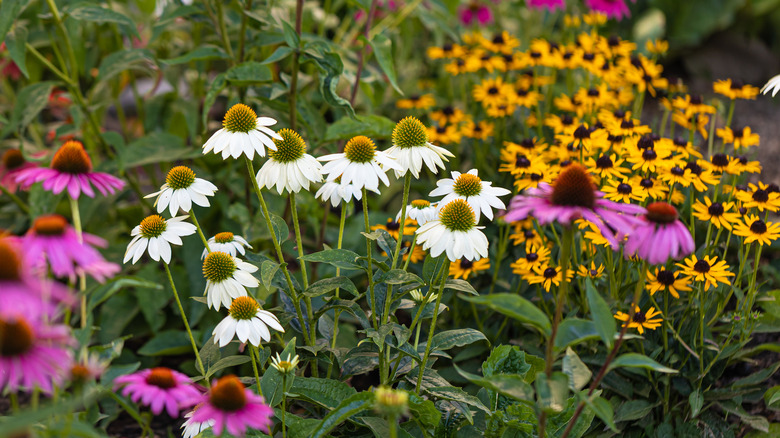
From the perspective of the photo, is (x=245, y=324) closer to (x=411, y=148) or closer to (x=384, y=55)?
(x=411, y=148)

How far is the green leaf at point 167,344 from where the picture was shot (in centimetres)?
199

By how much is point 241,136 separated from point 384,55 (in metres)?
0.81

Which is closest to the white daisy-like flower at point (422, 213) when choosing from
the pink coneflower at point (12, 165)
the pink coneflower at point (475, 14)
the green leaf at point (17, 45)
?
the green leaf at point (17, 45)

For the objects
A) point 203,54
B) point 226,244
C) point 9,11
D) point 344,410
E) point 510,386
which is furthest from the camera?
point 203,54

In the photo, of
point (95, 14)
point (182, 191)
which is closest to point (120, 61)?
point (95, 14)

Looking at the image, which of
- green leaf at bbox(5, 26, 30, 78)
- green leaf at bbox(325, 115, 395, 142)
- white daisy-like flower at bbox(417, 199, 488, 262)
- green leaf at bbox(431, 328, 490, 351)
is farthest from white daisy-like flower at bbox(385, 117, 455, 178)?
green leaf at bbox(5, 26, 30, 78)

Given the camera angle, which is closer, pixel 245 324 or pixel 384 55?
pixel 245 324

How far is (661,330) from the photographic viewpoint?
65.9 inches

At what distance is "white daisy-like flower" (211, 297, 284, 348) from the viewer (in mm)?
1199

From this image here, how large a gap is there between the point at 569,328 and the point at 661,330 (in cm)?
74

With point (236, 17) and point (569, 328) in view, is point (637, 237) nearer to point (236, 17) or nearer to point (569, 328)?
point (569, 328)

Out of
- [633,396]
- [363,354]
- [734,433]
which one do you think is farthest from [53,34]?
[734,433]

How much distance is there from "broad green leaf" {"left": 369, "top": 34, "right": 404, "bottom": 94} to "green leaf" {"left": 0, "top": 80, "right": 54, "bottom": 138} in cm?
98

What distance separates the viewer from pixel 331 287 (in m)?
1.36
